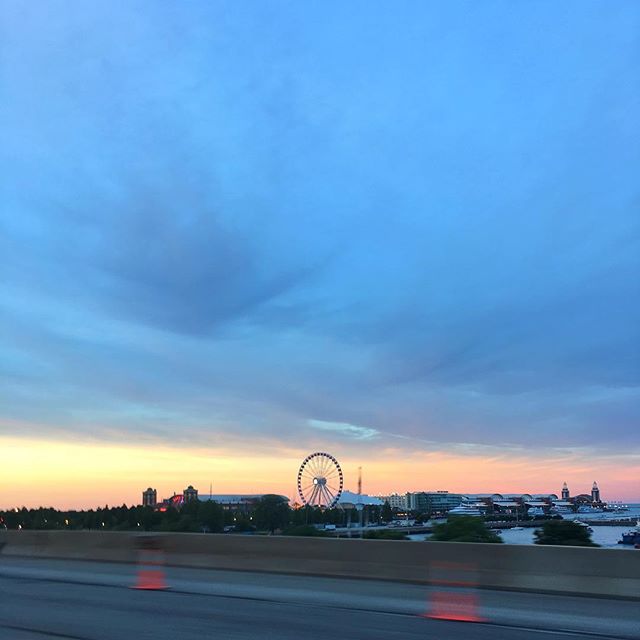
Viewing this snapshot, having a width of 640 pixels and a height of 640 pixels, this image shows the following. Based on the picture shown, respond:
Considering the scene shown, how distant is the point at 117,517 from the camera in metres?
75.8

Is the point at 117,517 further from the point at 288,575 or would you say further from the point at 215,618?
the point at 215,618

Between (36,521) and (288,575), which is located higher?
(36,521)

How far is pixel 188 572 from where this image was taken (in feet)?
60.5

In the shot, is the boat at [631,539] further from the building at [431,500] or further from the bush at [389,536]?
the building at [431,500]

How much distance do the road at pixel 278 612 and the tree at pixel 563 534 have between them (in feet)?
16.0

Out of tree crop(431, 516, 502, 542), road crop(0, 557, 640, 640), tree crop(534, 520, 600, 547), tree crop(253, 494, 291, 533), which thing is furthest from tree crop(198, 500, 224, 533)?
road crop(0, 557, 640, 640)

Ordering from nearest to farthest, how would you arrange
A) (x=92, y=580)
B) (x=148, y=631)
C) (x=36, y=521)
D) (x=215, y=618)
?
Answer: (x=148, y=631) → (x=215, y=618) → (x=92, y=580) → (x=36, y=521)

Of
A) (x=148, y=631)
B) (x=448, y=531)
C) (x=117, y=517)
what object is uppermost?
(x=117, y=517)

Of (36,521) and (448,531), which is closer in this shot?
(448,531)

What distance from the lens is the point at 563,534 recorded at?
1842 cm

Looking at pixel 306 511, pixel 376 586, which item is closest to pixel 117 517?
pixel 306 511

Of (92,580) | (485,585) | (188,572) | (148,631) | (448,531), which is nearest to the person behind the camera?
(148,631)

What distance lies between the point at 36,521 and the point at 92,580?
5688 cm

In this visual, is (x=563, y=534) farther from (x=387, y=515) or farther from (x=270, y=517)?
(x=387, y=515)
